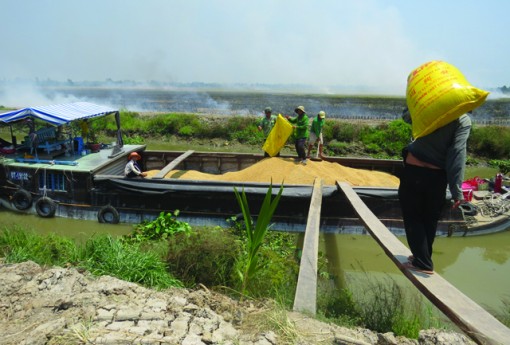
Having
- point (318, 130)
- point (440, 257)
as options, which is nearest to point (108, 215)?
point (318, 130)

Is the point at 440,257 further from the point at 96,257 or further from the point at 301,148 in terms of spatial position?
the point at 96,257

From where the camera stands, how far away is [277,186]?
6535 mm

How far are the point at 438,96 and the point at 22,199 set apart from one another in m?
7.67

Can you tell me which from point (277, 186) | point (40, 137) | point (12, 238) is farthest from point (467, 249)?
point (40, 137)

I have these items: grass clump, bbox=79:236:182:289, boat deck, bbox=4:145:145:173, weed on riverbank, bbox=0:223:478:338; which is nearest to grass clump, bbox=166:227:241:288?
weed on riverbank, bbox=0:223:478:338

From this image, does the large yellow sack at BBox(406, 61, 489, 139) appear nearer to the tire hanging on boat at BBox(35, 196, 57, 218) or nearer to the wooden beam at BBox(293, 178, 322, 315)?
the wooden beam at BBox(293, 178, 322, 315)

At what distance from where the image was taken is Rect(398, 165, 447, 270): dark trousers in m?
2.77

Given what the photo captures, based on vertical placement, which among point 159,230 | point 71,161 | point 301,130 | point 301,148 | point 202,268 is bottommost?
point 159,230

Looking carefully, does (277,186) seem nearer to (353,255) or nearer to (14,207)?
(353,255)

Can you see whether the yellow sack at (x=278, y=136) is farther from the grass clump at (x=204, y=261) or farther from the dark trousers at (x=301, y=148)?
the grass clump at (x=204, y=261)

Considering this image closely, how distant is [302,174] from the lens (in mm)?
7121

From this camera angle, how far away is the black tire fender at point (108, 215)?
693 cm

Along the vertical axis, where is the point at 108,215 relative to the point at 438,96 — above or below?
below

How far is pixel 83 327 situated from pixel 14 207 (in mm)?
6267
